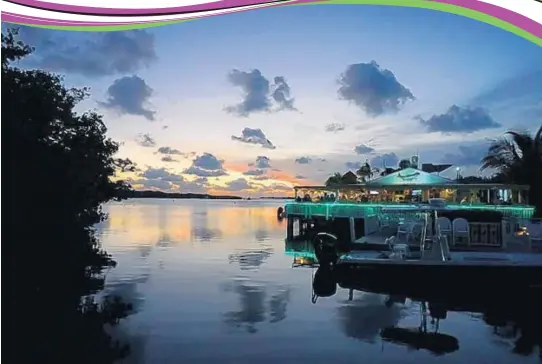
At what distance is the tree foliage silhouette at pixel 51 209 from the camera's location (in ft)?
12.1

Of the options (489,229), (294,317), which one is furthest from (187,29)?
(489,229)

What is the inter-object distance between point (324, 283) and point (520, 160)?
88.3 inches

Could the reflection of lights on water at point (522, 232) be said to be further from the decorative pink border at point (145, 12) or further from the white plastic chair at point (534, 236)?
the decorative pink border at point (145, 12)

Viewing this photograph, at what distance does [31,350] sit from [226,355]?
114cm

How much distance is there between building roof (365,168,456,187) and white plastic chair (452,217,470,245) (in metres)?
0.75

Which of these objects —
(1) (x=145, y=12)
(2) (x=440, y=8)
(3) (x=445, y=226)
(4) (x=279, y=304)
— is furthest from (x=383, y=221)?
(1) (x=145, y=12)

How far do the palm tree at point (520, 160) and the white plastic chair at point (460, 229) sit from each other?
62 cm

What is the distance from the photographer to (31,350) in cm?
345

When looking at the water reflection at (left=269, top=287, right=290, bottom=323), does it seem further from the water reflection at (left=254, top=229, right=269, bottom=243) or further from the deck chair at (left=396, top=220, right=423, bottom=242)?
the water reflection at (left=254, top=229, right=269, bottom=243)

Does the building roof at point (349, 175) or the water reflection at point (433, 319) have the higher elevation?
the building roof at point (349, 175)

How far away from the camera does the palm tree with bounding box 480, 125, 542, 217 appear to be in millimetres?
5227

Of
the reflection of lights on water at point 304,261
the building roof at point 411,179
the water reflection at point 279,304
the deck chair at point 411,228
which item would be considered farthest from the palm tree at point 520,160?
the reflection of lights on water at point 304,261

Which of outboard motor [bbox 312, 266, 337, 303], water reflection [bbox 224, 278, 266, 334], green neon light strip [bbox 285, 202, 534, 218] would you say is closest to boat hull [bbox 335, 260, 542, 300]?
outboard motor [bbox 312, 266, 337, 303]

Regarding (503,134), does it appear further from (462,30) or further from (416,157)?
(462,30)
